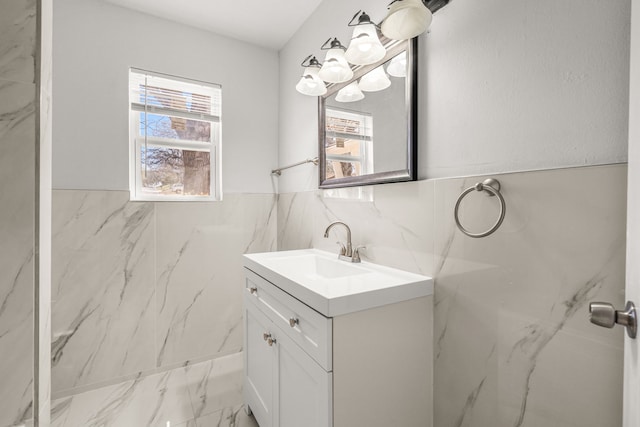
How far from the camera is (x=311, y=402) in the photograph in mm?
981

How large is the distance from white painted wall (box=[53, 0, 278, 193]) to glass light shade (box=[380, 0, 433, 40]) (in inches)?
59.9

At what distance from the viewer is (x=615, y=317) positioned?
0.54 m

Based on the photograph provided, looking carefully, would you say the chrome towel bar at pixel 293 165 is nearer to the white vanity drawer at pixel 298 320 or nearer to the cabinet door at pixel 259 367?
the white vanity drawer at pixel 298 320

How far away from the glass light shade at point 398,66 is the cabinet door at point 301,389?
1.20 meters

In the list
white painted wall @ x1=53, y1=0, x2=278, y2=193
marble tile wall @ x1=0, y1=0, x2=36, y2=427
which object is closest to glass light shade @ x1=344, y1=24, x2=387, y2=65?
marble tile wall @ x1=0, y1=0, x2=36, y2=427

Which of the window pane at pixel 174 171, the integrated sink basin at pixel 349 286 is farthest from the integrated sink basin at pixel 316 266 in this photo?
the window pane at pixel 174 171

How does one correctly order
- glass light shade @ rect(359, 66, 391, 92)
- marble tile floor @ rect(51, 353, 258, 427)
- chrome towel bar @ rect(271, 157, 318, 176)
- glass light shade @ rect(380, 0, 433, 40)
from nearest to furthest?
1. glass light shade @ rect(380, 0, 433, 40)
2. glass light shade @ rect(359, 66, 391, 92)
3. marble tile floor @ rect(51, 353, 258, 427)
4. chrome towel bar @ rect(271, 157, 318, 176)

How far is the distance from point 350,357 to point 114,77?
2.17 meters

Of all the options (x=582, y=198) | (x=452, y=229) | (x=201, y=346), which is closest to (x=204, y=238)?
(x=201, y=346)

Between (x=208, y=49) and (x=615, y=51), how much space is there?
2.28 m

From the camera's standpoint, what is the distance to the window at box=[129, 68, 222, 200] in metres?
1.99

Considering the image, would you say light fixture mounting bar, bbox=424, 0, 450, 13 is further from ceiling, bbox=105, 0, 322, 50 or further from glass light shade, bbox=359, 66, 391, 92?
ceiling, bbox=105, 0, 322, 50

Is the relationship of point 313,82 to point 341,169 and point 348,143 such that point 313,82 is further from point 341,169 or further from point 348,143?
point 341,169

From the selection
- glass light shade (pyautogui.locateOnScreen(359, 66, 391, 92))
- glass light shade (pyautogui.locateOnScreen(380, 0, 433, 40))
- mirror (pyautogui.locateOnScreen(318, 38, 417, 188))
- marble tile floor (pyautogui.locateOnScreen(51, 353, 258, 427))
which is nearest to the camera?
glass light shade (pyautogui.locateOnScreen(380, 0, 433, 40))
